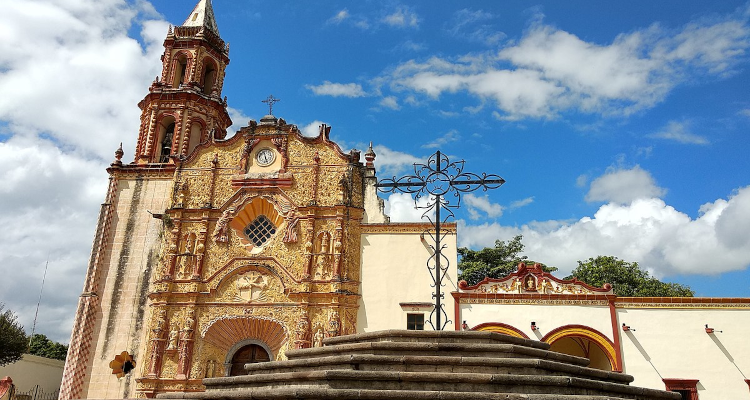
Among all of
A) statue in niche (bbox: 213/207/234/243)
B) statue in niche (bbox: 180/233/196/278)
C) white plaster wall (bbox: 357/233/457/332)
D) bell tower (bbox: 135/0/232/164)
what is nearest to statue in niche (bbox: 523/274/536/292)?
white plaster wall (bbox: 357/233/457/332)

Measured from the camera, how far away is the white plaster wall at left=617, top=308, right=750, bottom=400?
14367 mm

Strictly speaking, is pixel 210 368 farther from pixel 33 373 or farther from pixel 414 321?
pixel 33 373

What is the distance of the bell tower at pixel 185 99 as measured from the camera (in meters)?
20.3

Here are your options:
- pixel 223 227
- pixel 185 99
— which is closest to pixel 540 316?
pixel 223 227

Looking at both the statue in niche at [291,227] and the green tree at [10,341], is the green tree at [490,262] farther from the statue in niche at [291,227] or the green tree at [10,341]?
the green tree at [10,341]

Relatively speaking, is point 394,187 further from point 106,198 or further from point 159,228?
point 106,198

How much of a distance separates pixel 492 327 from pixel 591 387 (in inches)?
363

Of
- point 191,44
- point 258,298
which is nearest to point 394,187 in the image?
point 258,298

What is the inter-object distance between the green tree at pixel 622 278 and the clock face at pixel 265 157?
16507 mm

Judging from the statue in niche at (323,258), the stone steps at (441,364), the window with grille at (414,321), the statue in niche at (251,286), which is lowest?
the stone steps at (441,364)

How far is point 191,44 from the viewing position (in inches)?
853

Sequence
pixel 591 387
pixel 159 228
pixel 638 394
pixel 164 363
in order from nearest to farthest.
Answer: pixel 591 387 < pixel 638 394 < pixel 164 363 < pixel 159 228

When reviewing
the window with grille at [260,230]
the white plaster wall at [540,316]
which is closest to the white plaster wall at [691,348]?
the white plaster wall at [540,316]

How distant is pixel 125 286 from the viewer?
17703 mm
